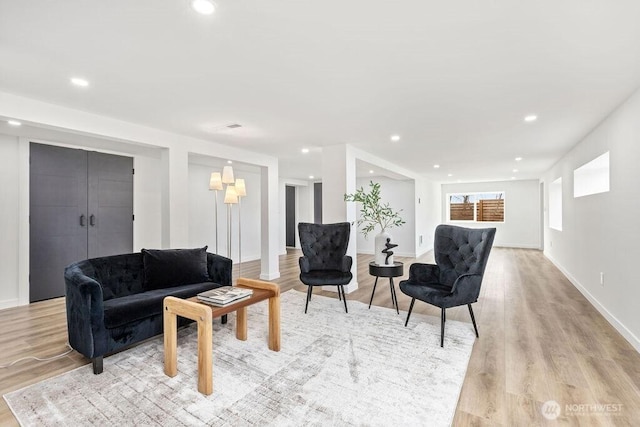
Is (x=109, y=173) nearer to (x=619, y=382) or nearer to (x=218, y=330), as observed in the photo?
(x=218, y=330)

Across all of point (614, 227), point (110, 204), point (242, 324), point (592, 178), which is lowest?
point (242, 324)

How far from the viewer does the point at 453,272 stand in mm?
3193

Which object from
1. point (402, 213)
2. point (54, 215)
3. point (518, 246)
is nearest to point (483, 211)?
point (518, 246)

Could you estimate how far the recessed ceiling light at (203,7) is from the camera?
154cm

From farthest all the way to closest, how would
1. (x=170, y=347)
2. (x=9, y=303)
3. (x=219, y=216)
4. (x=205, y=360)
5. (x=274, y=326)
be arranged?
(x=219, y=216)
(x=9, y=303)
(x=274, y=326)
(x=170, y=347)
(x=205, y=360)

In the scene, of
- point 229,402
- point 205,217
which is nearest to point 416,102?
point 229,402

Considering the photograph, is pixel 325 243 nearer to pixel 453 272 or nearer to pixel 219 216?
pixel 453 272

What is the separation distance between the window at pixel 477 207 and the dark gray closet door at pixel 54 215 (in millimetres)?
10573

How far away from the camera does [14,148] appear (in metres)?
3.90

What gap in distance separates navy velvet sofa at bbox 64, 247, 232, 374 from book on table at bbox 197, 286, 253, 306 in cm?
58

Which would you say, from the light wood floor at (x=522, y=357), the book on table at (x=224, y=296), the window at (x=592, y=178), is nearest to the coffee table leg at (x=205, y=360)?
the book on table at (x=224, y=296)

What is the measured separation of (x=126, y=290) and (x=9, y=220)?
240cm

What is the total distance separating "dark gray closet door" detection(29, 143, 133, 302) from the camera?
410 centimetres

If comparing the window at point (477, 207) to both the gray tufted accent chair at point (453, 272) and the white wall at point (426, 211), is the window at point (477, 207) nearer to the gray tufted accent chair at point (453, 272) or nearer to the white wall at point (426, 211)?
the white wall at point (426, 211)
